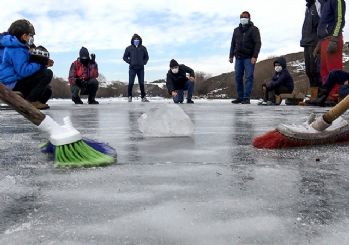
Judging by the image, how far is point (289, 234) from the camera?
1047 millimetres

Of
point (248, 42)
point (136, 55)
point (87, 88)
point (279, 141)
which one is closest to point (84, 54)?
point (87, 88)

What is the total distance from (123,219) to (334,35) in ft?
20.7

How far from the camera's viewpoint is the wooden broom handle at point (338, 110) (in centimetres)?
233

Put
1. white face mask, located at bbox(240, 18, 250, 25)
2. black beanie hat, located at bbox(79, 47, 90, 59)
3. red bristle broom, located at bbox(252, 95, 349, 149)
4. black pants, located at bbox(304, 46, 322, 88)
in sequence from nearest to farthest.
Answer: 1. red bristle broom, located at bbox(252, 95, 349, 149)
2. black pants, located at bbox(304, 46, 322, 88)
3. white face mask, located at bbox(240, 18, 250, 25)
4. black beanie hat, located at bbox(79, 47, 90, 59)

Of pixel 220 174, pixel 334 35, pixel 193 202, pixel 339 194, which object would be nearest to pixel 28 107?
pixel 220 174

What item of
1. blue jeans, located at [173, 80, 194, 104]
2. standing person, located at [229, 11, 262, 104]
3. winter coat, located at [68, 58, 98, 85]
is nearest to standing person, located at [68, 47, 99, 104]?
winter coat, located at [68, 58, 98, 85]

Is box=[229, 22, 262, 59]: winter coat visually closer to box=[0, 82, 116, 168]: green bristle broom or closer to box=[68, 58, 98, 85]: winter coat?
box=[68, 58, 98, 85]: winter coat

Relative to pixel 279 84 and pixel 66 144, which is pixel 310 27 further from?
pixel 66 144

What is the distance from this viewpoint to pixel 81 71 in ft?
32.1

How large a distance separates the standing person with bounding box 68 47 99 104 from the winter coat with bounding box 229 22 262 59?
310 centimetres

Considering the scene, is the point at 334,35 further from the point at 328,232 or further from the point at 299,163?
the point at 328,232

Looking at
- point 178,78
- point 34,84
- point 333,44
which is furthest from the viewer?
point 178,78

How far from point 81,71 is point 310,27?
4735 millimetres

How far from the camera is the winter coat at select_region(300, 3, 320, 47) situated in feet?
25.3
